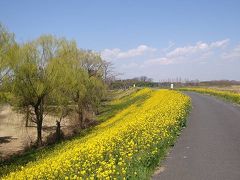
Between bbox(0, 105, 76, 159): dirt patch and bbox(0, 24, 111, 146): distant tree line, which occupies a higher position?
bbox(0, 24, 111, 146): distant tree line

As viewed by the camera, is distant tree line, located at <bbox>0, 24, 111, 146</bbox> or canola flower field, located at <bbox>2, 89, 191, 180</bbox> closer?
canola flower field, located at <bbox>2, 89, 191, 180</bbox>

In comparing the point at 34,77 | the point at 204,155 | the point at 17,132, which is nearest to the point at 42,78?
the point at 34,77

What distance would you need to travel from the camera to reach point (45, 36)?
34094 mm

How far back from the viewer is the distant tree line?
2592 centimetres

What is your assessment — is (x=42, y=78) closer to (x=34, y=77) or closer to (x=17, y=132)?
(x=34, y=77)

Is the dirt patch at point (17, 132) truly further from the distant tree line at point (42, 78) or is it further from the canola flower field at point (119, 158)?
the canola flower field at point (119, 158)

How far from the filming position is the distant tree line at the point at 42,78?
25922mm

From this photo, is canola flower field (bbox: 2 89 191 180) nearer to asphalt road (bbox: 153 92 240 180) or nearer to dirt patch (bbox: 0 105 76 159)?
asphalt road (bbox: 153 92 240 180)

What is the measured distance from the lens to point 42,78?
31828 mm

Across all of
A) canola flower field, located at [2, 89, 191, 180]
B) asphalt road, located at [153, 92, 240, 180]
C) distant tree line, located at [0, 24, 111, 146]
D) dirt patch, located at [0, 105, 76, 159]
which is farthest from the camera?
dirt patch, located at [0, 105, 76, 159]

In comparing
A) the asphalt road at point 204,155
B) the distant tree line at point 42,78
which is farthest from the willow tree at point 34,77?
the asphalt road at point 204,155

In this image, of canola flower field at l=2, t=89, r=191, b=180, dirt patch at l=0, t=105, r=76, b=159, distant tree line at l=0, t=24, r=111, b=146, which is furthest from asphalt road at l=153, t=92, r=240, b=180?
dirt patch at l=0, t=105, r=76, b=159

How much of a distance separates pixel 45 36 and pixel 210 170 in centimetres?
2675

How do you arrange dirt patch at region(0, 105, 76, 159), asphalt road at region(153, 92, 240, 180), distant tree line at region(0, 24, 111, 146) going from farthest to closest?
1. dirt patch at region(0, 105, 76, 159)
2. distant tree line at region(0, 24, 111, 146)
3. asphalt road at region(153, 92, 240, 180)
